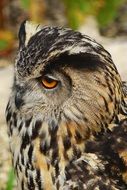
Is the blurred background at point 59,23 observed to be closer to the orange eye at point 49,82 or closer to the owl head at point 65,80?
the owl head at point 65,80

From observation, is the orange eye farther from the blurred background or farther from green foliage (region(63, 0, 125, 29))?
green foliage (region(63, 0, 125, 29))

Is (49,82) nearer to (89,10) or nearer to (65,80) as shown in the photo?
(65,80)

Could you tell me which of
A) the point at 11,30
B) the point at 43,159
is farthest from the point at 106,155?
the point at 11,30

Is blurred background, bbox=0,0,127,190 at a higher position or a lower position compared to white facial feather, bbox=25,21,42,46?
higher

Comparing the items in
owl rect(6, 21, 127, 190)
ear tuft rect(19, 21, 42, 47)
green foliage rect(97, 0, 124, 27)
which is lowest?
owl rect(6, 21, 127, 190)

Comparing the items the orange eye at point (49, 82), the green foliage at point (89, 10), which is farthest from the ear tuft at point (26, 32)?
the green foliage at point (89, 10)

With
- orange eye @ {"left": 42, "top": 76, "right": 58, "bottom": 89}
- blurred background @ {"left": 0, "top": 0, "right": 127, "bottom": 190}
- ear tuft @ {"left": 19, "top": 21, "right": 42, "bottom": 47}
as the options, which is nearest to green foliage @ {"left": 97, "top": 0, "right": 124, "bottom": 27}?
blurred background @ {"left": 0, "top": 0, "right": 127, "bottom": 190}
